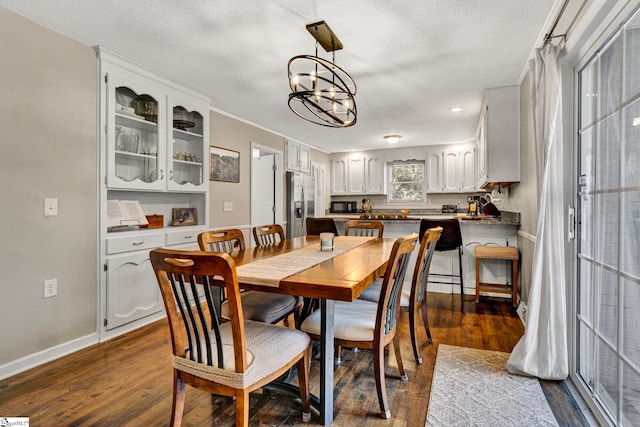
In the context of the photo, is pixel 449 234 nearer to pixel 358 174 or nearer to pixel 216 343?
pixel 216 343

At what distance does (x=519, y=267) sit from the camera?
11.4ft

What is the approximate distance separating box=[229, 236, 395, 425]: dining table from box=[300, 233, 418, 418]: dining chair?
0.10 m

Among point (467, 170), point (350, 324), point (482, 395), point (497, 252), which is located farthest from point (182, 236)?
point (467, 170)

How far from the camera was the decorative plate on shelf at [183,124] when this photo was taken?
347cm

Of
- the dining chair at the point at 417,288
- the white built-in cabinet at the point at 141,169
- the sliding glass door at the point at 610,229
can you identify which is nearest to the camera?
the sliding glass door at the point at 610,229

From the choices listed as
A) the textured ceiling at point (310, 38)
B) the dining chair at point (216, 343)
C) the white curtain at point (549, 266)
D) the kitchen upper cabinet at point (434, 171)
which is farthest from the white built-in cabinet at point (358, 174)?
the dining chair at point (216, 343)

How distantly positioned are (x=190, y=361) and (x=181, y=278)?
1.21 ft

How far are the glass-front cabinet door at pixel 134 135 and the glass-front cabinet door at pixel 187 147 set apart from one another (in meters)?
0.13

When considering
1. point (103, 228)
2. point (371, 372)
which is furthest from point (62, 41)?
point (371, 372)

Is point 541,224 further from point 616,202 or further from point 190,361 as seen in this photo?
point 190,361

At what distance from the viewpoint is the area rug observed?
166 centimetres

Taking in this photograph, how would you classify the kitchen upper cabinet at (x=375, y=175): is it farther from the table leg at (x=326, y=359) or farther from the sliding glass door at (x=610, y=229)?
the table leg at (x=326, y=359)

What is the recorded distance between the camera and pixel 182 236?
3465 mm

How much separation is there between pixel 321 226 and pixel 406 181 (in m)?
3.93
